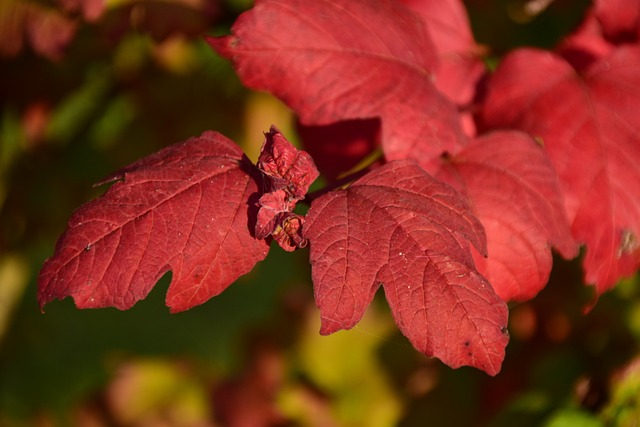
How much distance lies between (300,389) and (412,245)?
1.24m

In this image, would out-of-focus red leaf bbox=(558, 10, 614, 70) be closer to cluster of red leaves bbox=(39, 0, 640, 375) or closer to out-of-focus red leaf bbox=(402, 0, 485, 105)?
cluster of red leaves bbox=(39, 0, 640, 375)

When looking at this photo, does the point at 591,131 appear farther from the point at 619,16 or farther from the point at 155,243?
the point at 155,243

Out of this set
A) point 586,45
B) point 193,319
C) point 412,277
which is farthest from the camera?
point 193,319

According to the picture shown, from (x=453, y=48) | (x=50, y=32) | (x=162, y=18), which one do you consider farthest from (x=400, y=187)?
(x=50, y=32)

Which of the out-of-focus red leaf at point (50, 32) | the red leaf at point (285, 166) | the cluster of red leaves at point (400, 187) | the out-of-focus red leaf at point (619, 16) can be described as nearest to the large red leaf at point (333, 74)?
the cluster of red leaves at point (400, 187)

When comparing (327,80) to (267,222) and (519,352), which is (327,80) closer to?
(267,222)

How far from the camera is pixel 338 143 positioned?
112cm

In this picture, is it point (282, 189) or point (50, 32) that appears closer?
point (282, 189)

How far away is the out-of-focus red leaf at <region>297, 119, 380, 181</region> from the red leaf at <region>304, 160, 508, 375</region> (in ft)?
1.05

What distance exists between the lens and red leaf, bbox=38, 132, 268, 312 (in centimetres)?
75

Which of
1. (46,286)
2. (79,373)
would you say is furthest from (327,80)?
(79,373)

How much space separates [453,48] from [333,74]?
0.37 meters

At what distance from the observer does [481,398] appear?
1.77m

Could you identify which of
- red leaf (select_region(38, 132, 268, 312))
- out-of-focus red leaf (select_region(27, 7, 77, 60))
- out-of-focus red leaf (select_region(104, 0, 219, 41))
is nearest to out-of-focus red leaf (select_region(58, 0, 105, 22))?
out-of-focus red leaf (select_region(104, 0, 219, 41))
